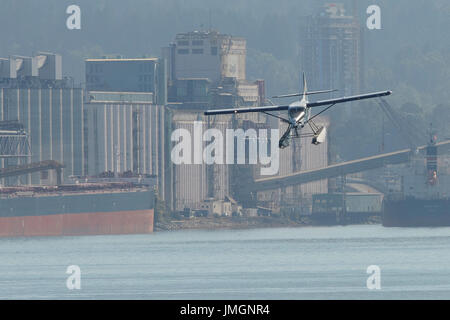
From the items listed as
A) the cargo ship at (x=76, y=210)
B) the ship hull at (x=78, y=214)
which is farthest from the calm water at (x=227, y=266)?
the cargo ship at (x=76, y=210)

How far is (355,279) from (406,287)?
A: 767 centimetres

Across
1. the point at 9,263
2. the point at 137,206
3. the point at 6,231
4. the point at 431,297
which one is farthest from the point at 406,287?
the point at 137,206

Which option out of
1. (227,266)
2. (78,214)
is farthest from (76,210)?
(227,266)

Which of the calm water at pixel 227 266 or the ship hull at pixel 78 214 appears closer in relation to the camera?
the calm water at pixel 227 266

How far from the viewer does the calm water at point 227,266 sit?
3906 inches

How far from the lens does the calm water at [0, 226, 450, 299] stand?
3906 inches

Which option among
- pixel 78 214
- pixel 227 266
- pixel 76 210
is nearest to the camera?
pixel 227 266

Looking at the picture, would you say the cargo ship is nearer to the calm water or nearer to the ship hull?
the ship hull

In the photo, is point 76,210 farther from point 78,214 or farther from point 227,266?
point 227,266

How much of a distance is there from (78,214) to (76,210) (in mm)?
535

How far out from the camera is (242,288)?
100500 mm

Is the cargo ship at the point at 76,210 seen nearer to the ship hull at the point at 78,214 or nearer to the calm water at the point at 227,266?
the ship hull at the point at 78,214

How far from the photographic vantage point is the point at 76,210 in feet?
582
